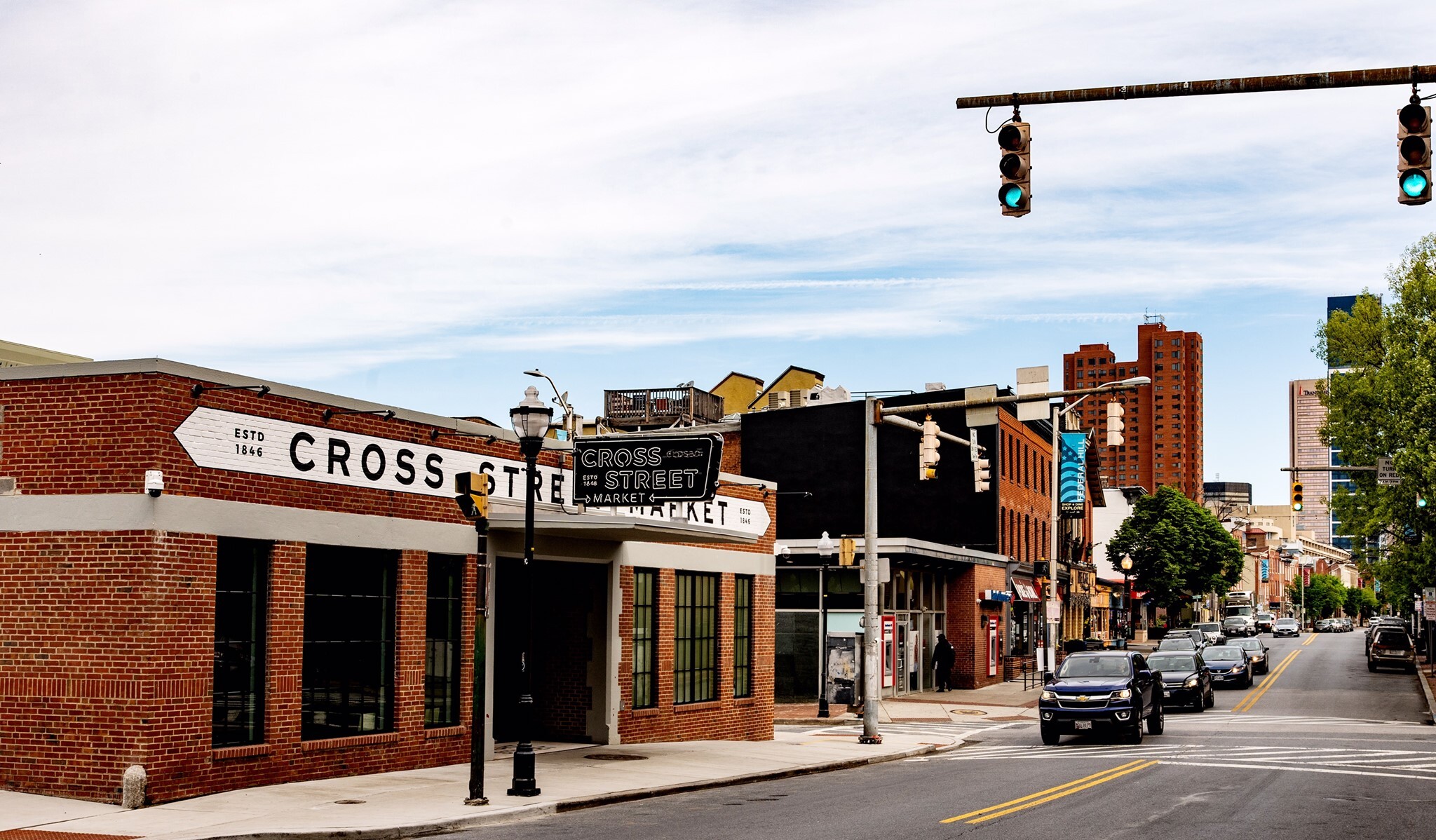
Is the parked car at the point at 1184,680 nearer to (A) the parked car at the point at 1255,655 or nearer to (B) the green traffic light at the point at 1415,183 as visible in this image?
(A) the parked car at the point at 1255,655

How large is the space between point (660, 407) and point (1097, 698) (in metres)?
34.1

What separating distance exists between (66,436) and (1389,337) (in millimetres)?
42770

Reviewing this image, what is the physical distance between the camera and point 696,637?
26.2 m

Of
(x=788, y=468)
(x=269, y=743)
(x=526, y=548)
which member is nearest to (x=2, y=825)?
(x=269, y=743)

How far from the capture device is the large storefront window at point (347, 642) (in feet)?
59.4

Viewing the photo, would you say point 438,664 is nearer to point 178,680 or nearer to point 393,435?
point 393,435

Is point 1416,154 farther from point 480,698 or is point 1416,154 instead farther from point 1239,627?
point 1239,627

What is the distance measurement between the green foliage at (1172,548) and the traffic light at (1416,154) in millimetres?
77118

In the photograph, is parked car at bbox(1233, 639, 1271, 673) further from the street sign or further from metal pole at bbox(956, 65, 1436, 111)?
metal pole at bbox(956, 65, 1436, 111)

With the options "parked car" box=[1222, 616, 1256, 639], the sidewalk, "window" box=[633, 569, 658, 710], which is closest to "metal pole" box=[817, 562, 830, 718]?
the sidewalk

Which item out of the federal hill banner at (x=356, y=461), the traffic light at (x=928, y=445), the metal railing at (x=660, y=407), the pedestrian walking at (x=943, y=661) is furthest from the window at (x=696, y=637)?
the metal railing at (x=660, y=407)

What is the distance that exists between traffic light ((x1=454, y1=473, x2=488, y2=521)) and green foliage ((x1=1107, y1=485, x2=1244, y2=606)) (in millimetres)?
73453

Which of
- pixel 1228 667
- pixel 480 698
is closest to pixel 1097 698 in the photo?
pixel 480 698

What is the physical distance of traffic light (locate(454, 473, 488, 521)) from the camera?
1641cm
